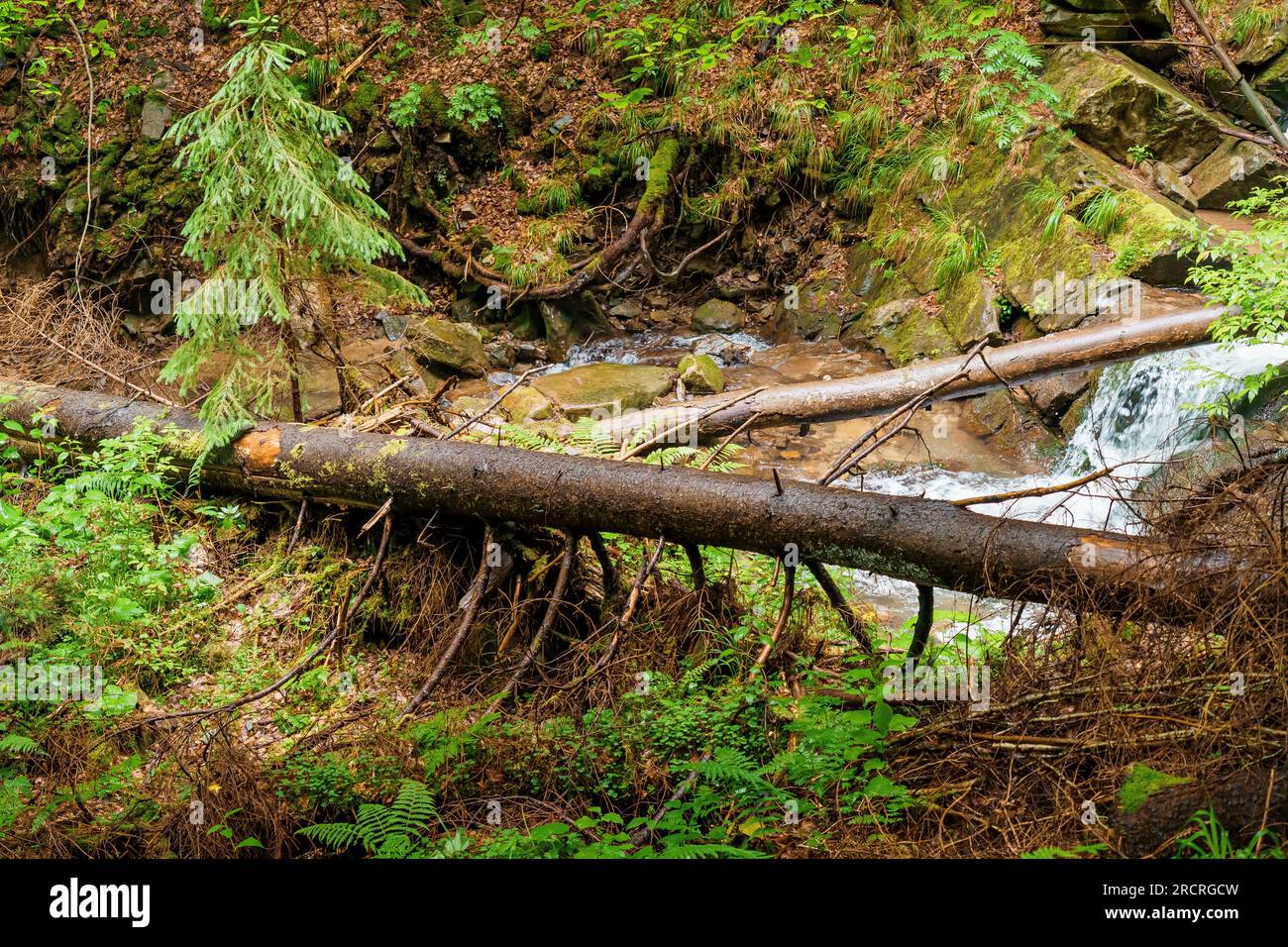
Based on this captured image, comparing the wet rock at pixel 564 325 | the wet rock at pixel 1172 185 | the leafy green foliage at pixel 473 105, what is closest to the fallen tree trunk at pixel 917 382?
the wet rock at pixel 1172 185

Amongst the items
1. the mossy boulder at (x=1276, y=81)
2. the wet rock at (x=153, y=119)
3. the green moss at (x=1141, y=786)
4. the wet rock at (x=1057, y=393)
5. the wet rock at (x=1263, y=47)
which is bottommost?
the green moss at (x=1141, y=786)

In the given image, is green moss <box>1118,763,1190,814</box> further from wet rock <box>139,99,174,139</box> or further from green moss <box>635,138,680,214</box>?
wet rock <box>139,99,174,139</box>

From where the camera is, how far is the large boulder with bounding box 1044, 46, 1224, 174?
32.3 feet

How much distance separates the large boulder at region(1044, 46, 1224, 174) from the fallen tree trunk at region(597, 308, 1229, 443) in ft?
14.4

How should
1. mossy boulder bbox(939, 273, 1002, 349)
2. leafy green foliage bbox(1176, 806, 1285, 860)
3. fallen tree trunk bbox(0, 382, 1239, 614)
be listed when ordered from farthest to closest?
mossy boulder bbox(939, 273, 1002, 349) → fallen tree trunk bbox(0, 382, 1239, 614) → leafy green foliage bbox(1176, 806, 1285, 860)

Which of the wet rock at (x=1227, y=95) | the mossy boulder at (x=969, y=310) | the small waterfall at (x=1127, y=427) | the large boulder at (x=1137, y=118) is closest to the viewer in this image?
the small waterfall at (x=1127, y=427)

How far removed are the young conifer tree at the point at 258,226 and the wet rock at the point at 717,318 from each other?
6.67 m

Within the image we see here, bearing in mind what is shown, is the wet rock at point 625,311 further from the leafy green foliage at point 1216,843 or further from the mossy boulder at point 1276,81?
the leafy green foliage at point 1216,843

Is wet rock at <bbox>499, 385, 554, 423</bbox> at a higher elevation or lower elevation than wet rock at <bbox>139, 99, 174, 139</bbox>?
lower

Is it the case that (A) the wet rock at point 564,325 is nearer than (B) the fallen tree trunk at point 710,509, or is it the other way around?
(B) the fallen tree trunk at point 710,509

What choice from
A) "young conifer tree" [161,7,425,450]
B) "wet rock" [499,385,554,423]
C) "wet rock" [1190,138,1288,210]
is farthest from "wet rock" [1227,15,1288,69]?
"young conifer tree" [161,7,425,450]

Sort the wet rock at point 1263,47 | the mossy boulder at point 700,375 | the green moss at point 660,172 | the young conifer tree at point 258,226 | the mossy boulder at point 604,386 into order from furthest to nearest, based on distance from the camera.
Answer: the green moss at point 660,172, the wet rock at point 1263,47, the mossy boulder at point 700,375, the mossy boulder at point 604,386, the young conifer tree at point 258,226

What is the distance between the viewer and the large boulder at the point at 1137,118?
9859mm

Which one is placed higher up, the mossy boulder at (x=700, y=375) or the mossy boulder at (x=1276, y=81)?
the mossy boulder at (x=1276, y=81)
